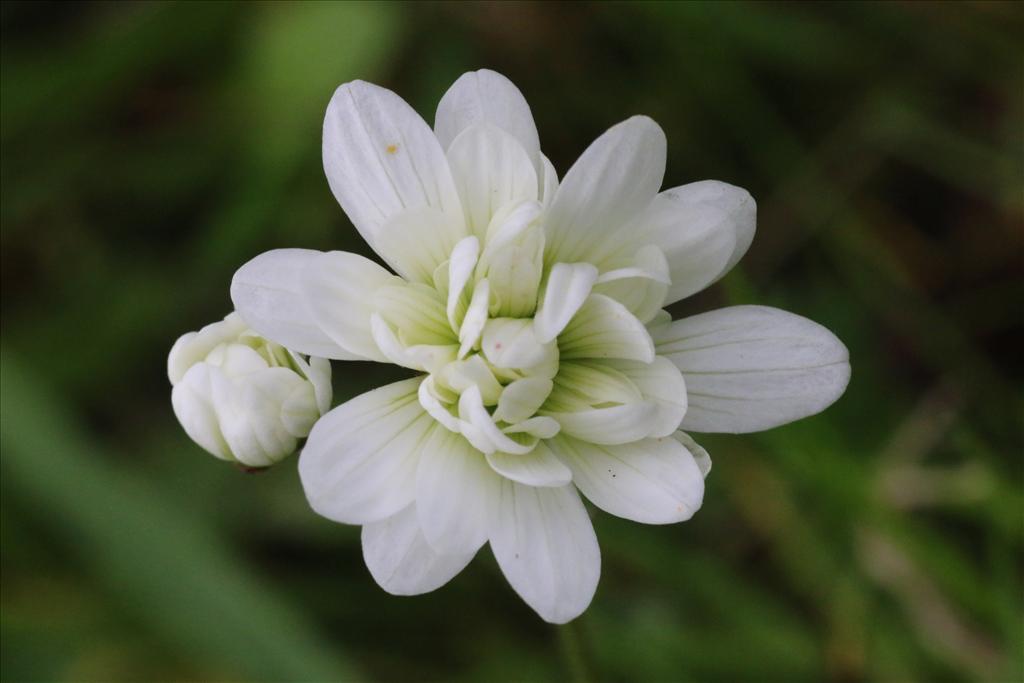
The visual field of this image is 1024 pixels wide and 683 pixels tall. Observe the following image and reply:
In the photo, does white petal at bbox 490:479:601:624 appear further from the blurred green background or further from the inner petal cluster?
the blurred green background

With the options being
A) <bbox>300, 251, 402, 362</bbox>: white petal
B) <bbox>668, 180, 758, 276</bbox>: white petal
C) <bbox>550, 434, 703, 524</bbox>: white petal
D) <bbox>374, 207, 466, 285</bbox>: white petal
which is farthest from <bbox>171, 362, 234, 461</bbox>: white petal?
<bbox>668, 180, 758, 276</bbox>: white petal

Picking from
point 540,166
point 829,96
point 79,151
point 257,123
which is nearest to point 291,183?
point 257,123

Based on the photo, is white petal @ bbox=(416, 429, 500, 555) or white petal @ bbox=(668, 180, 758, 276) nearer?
white petal @ bbox=(416, 429, 500, 555)

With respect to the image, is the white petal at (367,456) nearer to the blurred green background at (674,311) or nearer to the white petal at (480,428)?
the white petal at (480,428)

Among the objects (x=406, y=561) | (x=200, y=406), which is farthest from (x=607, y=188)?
(x=200, y=406)

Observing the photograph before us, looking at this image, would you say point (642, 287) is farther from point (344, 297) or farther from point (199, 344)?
point (199, 344)

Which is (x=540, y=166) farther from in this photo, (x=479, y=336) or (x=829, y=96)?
(x=829, y=96)
